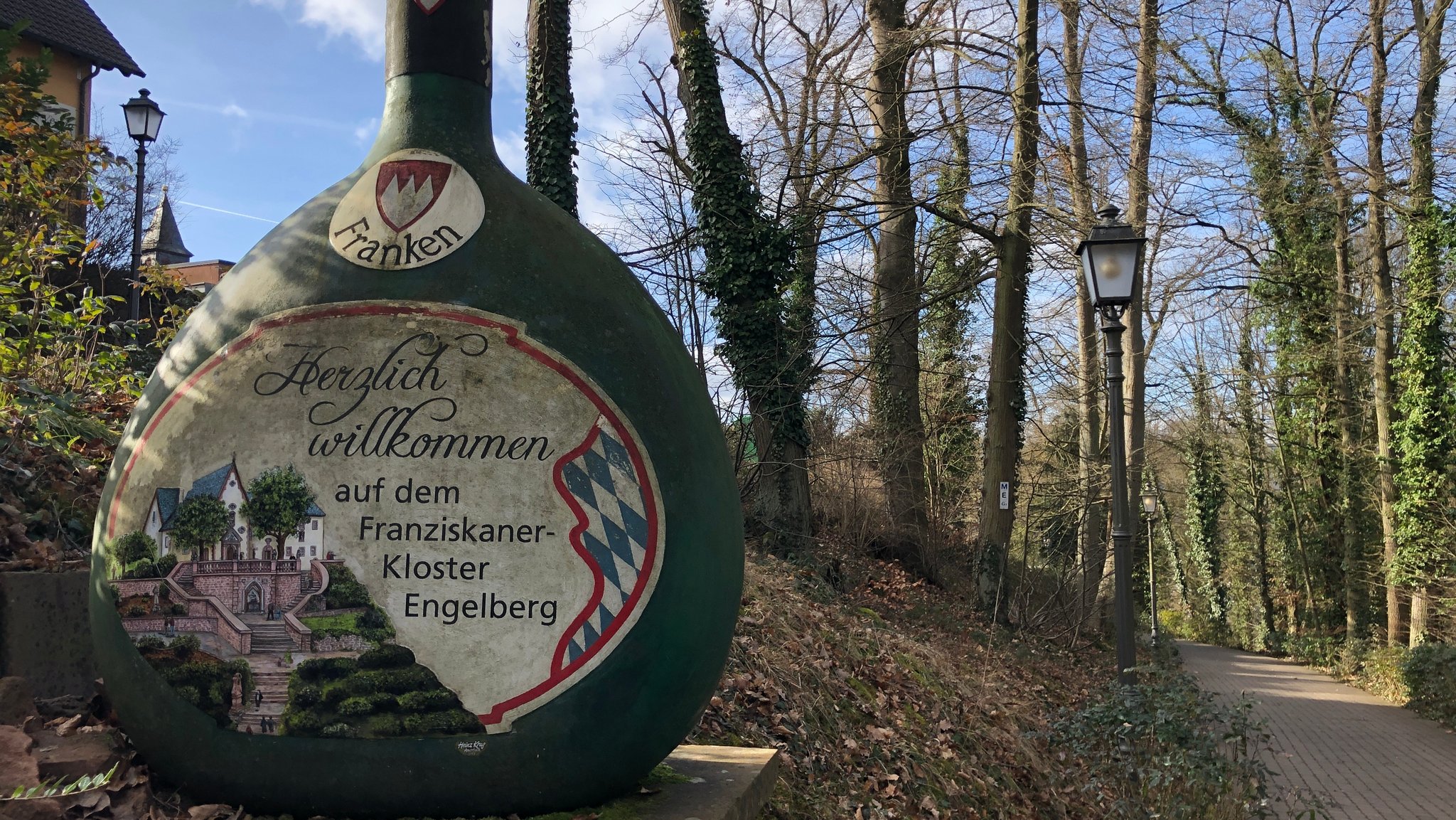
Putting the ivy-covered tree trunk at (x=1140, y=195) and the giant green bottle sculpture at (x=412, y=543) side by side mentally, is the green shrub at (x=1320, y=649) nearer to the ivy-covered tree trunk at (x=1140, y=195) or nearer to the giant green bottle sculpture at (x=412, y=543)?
the ivy-covered tree trunk at (x=1140, y=195)

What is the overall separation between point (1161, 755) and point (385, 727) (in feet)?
20.9

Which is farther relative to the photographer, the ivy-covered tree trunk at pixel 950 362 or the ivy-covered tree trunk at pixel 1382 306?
the ivy-covered tree trunk at pixel 1382 306

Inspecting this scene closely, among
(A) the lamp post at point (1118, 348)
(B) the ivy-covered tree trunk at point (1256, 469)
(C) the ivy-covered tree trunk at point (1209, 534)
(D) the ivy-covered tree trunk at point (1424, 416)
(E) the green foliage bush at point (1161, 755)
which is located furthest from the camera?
(C) the ivy-covered tree trunk at point (1209, 534)

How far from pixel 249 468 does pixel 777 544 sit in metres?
10.4

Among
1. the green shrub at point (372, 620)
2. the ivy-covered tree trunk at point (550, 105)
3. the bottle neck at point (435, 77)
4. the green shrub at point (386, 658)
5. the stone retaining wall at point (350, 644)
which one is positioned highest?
the ivy-covered tree trunk at point (550, 105)

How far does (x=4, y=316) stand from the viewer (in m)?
6.41

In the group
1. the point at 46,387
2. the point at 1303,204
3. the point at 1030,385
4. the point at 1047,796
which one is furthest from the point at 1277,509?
the point at 46,387

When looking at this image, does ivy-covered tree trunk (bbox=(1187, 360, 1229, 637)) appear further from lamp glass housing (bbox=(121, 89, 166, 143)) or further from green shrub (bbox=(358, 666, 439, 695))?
green shrub (bbox=(358, 666, 439, 695))

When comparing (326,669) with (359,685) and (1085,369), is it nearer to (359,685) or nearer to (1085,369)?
(359,685)

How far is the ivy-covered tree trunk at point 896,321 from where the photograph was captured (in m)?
15.3

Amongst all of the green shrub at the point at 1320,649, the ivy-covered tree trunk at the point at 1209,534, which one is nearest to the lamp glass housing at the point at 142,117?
the green shrub at the point at 1320,649

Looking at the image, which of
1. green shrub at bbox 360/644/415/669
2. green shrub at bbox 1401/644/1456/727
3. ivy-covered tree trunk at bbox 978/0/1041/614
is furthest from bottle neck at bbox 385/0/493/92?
green shrub at bbox 1401/644/1456/727

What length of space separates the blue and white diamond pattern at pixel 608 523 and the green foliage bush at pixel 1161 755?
5.25m

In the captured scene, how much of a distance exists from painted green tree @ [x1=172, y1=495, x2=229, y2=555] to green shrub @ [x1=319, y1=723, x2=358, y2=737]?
2.04 feet
